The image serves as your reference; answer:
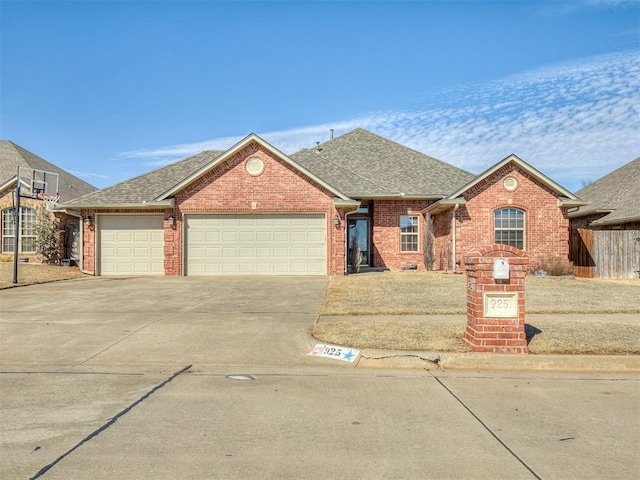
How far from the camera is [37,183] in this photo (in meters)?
20.5

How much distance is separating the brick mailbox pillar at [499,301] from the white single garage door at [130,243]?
15517mm

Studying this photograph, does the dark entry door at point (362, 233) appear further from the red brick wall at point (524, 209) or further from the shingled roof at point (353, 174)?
the red brick wall at point (524, 209)

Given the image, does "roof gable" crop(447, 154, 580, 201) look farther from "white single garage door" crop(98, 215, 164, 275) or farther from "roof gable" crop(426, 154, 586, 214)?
"white single garage door" crop(98, 215, 164, 275)

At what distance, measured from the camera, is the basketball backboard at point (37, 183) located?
64.2 feet

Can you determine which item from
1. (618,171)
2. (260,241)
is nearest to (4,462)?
(260,241)

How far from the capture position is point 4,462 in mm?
3648

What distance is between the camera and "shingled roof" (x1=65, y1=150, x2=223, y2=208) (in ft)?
64.7

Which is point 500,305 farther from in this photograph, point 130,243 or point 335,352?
point 130,243

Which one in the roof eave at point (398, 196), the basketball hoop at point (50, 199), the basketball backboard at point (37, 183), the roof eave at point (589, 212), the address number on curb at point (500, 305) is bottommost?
the address number on curb at point (500, 305)

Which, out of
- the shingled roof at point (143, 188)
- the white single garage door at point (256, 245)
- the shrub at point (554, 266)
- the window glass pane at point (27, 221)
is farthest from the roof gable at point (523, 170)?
the window glass pane at point (27, 221)

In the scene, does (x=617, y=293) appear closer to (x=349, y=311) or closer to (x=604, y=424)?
(x=349, y=311)

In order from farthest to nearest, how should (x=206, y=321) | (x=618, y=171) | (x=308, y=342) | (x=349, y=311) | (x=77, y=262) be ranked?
1. (x=618, y=171)
2. (x=77, y=262)
3. (x=349, y=311)
4. (x=206, y=321)
5. (x=308, y=342)

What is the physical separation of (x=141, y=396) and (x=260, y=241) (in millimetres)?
14017

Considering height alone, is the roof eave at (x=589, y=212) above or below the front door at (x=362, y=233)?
above
